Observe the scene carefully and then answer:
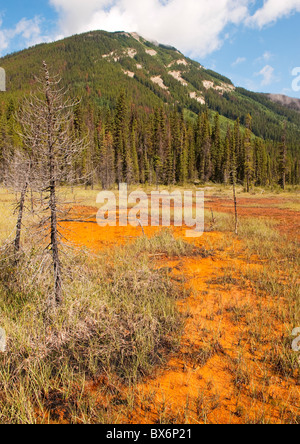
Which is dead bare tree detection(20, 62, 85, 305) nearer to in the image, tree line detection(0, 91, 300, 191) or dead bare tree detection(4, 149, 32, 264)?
dead bare tree detection(4, 149, 32, 264)

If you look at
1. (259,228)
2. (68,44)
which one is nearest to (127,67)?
(68,44)

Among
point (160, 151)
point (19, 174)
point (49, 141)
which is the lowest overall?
point (19, 174)

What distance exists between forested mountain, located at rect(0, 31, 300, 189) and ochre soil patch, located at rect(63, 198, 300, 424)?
3.20 m

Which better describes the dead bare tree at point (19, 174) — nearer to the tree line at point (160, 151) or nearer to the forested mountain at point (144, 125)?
the forested mountain at point (144, 125)

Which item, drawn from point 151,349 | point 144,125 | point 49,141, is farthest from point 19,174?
point 144,125

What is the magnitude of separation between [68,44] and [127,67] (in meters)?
49.4

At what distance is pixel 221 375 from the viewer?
3.07 metres

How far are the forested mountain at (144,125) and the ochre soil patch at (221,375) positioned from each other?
320 cm

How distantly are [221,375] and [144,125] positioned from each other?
7014 cm

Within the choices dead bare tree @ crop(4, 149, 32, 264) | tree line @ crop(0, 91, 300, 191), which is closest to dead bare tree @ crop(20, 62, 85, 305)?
dead bare tree @ crop(4, 149, 32, 264)

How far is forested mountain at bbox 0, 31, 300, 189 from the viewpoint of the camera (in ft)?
162

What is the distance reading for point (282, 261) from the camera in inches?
298

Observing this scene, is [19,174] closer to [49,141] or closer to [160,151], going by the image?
[49,141]

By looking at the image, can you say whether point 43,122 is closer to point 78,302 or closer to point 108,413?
point 78,302
